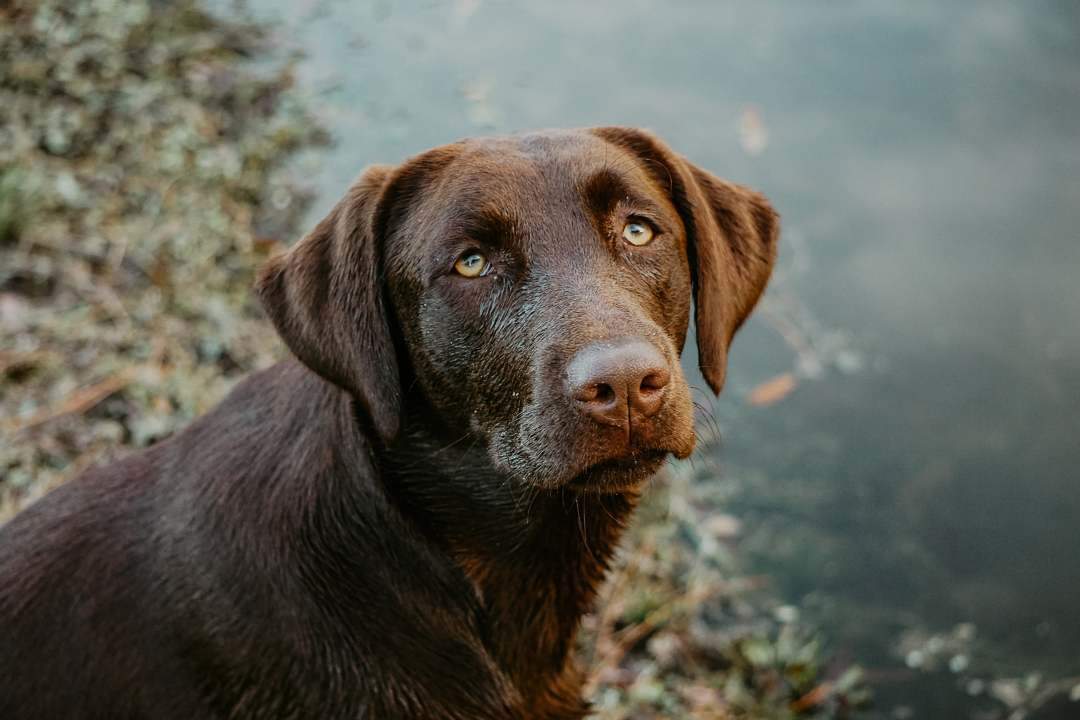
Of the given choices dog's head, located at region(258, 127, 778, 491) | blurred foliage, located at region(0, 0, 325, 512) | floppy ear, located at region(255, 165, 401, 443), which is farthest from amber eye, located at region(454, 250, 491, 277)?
blurred foliage, located at region(0, 0, 325, 512)

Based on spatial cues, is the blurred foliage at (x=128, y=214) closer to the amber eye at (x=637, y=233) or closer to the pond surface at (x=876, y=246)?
the pond surface at (x=876, y=246)

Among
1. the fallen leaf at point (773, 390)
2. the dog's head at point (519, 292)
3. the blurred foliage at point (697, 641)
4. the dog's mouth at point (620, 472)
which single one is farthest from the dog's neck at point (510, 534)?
the fallen leaf at point (773, 390)

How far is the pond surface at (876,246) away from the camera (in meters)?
5.18

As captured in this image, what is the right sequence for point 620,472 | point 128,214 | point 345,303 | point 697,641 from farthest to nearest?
point 128,214 → point 697,641 → point 345,303 → point 620,472

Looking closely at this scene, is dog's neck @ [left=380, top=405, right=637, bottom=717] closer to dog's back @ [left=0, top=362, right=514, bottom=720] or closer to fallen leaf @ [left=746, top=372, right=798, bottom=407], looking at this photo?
dog's back @ [left=0, top=362, right=514, bottom=720]

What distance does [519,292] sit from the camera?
8.70 feet

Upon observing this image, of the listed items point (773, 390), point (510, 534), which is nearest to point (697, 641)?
point (773, 390)

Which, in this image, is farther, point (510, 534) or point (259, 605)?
point (510, 534)

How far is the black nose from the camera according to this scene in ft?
7.60

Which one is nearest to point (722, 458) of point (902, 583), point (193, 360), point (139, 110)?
point (902, 583)

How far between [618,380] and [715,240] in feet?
2.66

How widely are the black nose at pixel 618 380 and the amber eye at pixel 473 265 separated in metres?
0.44

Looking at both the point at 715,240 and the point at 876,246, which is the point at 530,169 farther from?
the point at 876,246

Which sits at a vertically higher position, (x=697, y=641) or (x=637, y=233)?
(x=637, y=233)
